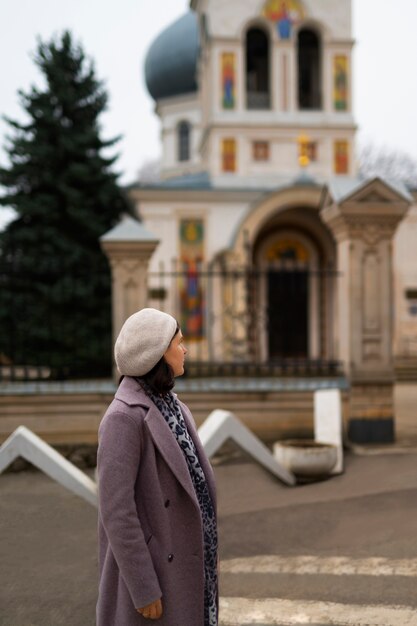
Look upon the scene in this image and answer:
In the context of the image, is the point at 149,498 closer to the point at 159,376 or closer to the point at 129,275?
the point at 159,376

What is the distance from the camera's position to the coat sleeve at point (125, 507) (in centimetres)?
234

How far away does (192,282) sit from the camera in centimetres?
1988

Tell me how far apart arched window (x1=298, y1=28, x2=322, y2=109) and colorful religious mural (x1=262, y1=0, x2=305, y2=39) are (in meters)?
0.67

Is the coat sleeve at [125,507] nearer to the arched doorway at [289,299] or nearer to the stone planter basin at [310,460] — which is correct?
the stone planter basin at [310,460]

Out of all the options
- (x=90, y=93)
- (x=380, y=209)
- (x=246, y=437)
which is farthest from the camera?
(x=90, y=93)

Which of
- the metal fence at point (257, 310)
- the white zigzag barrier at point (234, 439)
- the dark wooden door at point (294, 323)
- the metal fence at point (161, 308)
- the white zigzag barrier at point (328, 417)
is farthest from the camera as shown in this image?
the dark wooden door at point (294, 323)

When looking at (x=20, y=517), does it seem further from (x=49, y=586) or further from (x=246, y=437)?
(x=246, y=437)

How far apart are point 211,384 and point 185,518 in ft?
20.5

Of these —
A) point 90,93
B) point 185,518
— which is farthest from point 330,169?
point 185,518

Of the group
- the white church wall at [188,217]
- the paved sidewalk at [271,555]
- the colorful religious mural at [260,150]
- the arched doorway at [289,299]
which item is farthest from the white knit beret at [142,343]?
the colorful religious mural at [260,150]

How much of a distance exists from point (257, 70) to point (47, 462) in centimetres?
1926

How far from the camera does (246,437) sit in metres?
6.50

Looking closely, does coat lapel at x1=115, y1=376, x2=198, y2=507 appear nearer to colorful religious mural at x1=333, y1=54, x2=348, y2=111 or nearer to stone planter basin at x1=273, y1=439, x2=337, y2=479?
stone planter basin at x1=273, y1=439, x2=337, y2=479

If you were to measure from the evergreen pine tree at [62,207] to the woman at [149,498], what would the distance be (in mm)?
13782
